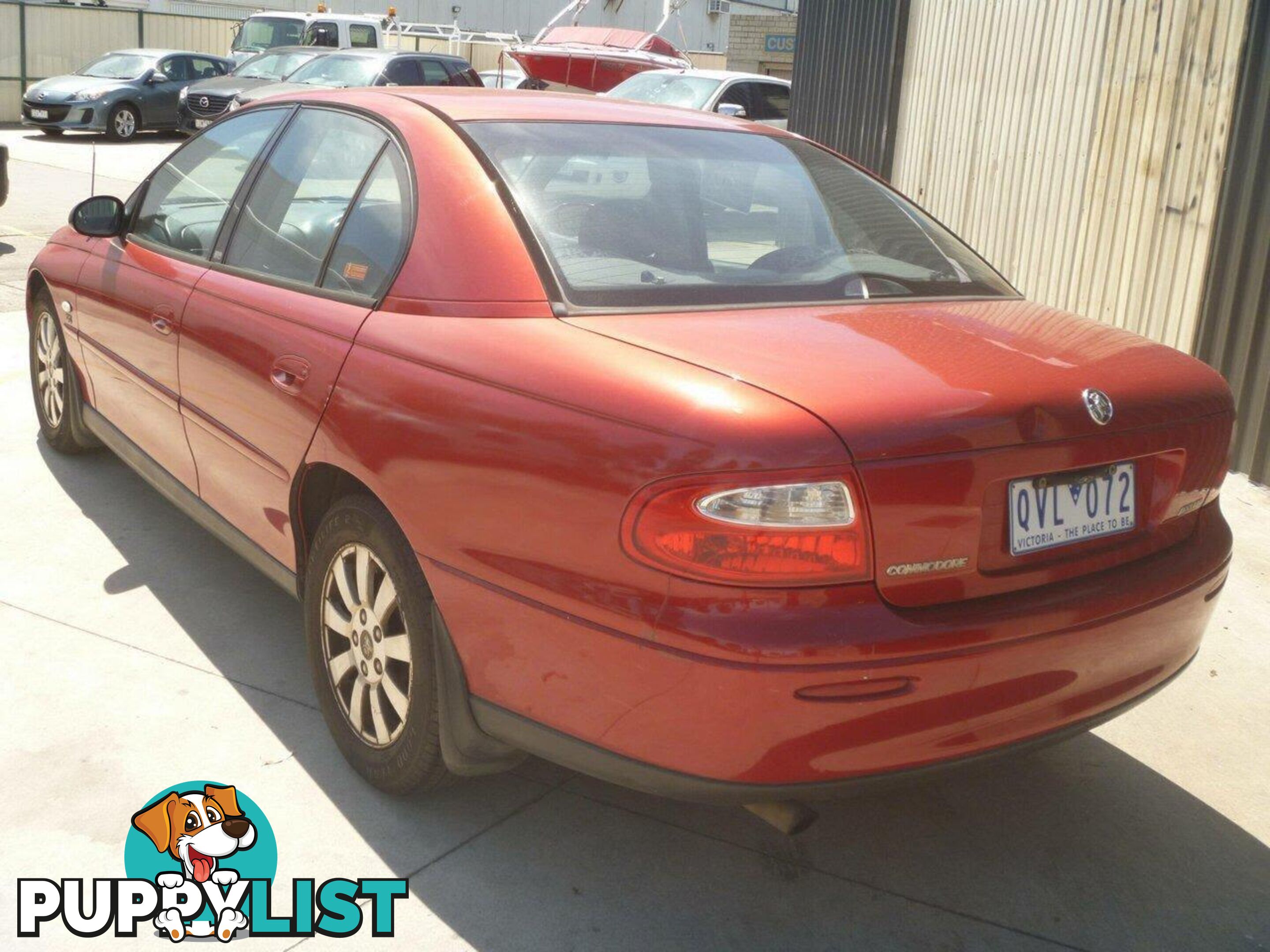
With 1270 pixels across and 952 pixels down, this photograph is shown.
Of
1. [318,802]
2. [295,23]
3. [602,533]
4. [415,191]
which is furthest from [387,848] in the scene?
[295,23]

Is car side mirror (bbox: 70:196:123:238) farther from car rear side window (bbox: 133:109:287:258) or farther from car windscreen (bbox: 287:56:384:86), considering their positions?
car windscreen (bbox: 287:56:384:86)

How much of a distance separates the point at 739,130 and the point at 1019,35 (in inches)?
190

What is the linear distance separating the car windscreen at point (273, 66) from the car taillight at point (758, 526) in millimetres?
19076

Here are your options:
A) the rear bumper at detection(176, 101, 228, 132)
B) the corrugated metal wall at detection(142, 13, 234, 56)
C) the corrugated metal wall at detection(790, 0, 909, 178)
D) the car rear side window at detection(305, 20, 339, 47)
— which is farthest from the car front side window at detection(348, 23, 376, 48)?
the corrugated metal wall at detection(790, 0, 909, 178)

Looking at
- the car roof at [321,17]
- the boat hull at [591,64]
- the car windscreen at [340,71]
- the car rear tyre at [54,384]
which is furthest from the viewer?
the car roof at [321,17]

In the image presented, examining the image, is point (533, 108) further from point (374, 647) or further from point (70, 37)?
point (70, 37)

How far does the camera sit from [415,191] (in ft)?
10.3

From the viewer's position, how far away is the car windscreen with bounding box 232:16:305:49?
2453 cm

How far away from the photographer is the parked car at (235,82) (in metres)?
20.3

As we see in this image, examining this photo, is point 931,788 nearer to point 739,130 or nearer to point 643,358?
point 643,358

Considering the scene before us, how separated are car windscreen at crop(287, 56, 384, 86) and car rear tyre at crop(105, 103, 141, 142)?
5027mm

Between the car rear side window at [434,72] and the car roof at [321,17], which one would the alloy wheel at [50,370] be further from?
the car roof at [321,17]

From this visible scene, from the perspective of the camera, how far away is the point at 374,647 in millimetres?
3082

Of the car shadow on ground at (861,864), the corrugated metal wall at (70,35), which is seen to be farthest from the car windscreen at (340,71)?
the car shadow on ground at (861,864)
